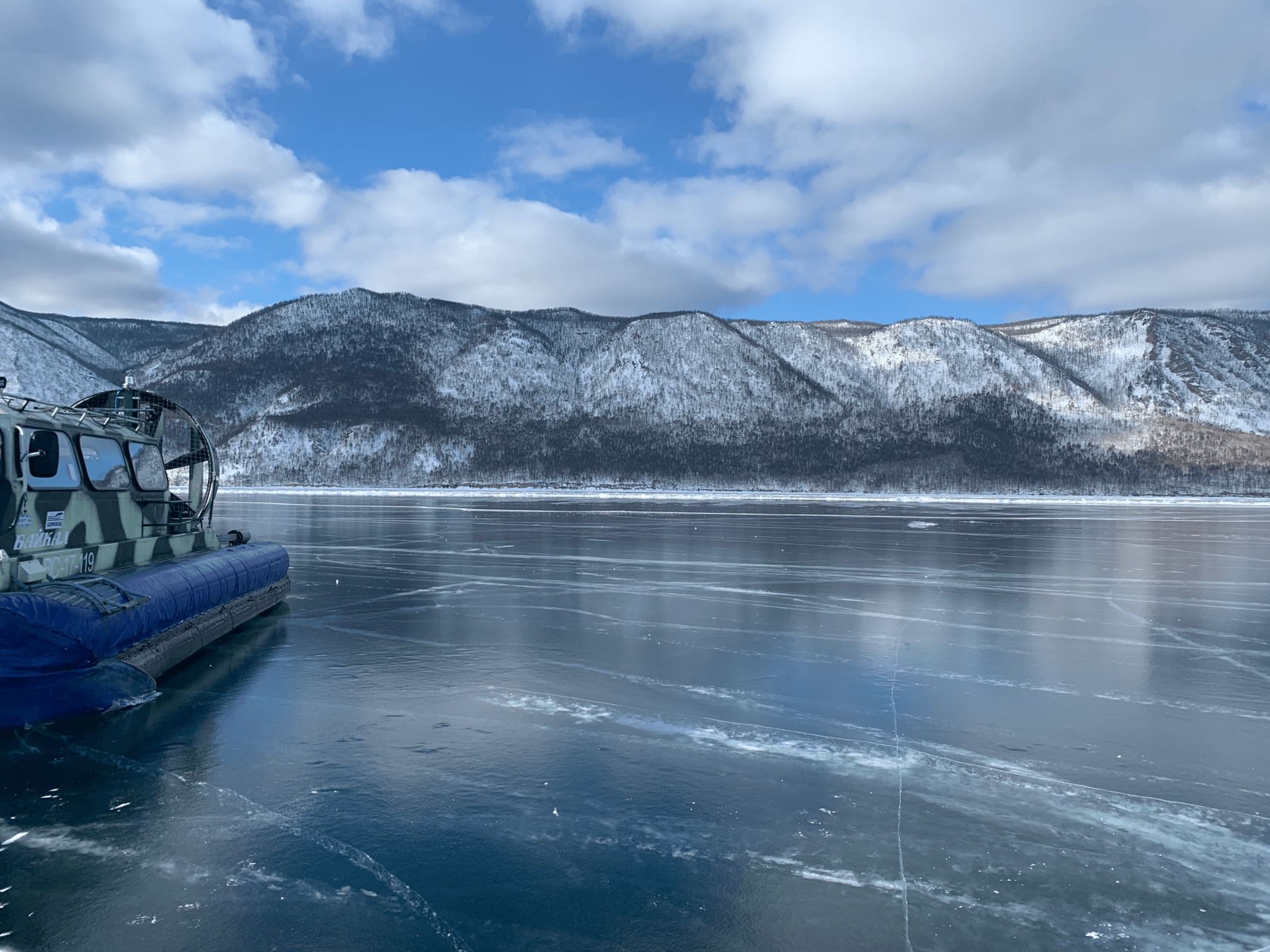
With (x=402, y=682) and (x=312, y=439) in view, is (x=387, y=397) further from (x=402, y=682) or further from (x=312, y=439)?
(x=402, y=682)

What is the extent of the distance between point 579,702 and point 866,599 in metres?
6.70

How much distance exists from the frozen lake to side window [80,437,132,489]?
2302 millimetres

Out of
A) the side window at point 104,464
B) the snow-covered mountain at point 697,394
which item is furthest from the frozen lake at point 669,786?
the snow-covered mountain at point 697,394

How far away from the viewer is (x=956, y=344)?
556ft

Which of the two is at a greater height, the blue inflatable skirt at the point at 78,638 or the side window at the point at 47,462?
the side window at the point at 47,462

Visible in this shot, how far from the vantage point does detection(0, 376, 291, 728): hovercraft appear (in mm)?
6258

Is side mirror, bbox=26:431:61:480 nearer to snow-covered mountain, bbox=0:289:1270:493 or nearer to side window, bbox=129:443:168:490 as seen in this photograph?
side window, bbox=129:443:168:490

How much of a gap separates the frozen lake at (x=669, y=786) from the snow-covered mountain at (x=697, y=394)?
359ft

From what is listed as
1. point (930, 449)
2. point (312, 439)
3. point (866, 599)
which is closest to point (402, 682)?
point (866, 599)

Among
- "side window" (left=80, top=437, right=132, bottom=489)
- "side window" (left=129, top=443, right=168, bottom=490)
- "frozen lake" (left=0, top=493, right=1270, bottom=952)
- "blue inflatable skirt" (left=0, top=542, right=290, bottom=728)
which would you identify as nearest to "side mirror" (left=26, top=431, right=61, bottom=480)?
"side window" (left=80, top=437, right=132, bottom=489)

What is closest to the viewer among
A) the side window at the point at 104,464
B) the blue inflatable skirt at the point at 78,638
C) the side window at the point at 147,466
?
the blue inflatable skirt at the point at 78,638

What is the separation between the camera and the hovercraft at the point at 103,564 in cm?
626

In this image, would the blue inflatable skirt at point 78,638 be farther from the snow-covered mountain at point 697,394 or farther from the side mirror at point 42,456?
the snow-covered mountain at point 697,394

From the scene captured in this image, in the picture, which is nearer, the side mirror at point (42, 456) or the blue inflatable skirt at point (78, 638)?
the blue inflatable skirt at point (78, 638)
